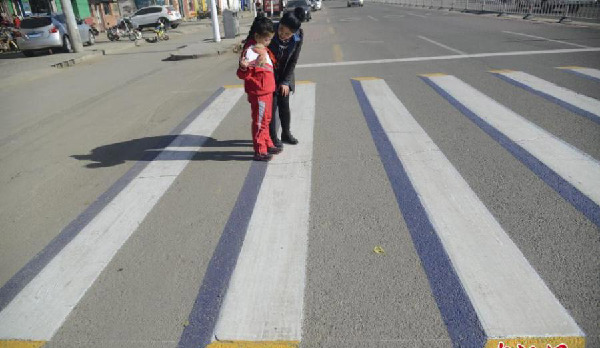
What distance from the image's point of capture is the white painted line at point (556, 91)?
230 inches

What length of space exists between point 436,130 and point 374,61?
5.97m

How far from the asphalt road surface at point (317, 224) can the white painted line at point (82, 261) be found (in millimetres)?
16

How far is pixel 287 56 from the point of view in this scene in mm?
4453

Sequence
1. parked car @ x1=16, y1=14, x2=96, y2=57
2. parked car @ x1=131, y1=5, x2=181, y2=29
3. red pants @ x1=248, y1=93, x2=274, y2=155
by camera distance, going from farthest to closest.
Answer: parked car @ x1=131, y1=5, x2=181, y2=29 < parked car @ x1=16, y1=14, x2=96, y2=57 < red pants @ x1=248, y1=93, x2=274, y2=155

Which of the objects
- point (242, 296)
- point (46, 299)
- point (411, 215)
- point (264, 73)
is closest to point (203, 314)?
point (242, 296)

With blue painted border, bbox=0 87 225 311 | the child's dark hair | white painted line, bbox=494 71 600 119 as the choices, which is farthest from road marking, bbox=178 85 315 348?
white painted line, bbox=494 71 600 119

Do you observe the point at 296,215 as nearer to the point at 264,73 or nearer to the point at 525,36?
the point at 264,73

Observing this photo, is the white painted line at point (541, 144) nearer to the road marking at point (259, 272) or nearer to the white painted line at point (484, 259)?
the white painted line at point (484, 259)

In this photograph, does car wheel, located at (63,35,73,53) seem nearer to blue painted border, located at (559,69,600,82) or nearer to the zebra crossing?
the zebra crossing

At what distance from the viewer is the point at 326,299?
2469 mm

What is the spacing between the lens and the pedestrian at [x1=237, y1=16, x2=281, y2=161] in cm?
409

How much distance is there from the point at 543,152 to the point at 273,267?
3.47 meters

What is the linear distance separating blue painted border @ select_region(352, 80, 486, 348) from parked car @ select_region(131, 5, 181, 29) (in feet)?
92.9

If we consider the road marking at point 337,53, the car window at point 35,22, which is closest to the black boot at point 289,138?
the road marking at point 337,53
